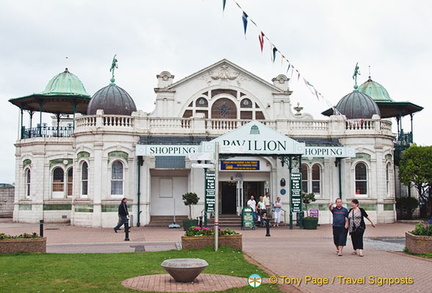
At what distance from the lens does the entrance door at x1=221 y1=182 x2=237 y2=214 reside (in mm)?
31172

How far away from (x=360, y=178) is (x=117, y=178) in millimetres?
14017

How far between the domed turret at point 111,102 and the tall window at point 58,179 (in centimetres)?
462

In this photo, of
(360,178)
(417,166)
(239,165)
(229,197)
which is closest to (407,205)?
(417,166)

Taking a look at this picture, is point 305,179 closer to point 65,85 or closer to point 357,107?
point 357,107

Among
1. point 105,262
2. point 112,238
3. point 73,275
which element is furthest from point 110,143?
point 73,275

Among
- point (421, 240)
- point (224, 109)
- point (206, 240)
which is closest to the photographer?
point (421, 240)

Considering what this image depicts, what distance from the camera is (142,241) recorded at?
2048cm

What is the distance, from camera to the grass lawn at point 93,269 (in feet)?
33.3

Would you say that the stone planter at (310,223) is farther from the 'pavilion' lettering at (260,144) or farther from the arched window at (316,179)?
the arched window at (316,179)

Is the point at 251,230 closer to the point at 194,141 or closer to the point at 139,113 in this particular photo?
the point at 194,141

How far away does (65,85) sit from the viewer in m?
35.2

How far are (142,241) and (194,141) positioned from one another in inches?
395

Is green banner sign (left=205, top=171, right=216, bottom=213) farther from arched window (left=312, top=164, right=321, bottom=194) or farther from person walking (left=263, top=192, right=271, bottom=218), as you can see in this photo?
arched window (left=312, top=164, right=321, bottom=194)

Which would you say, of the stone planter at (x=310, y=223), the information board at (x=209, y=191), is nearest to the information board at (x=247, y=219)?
the information board at (x=209, y=191)
